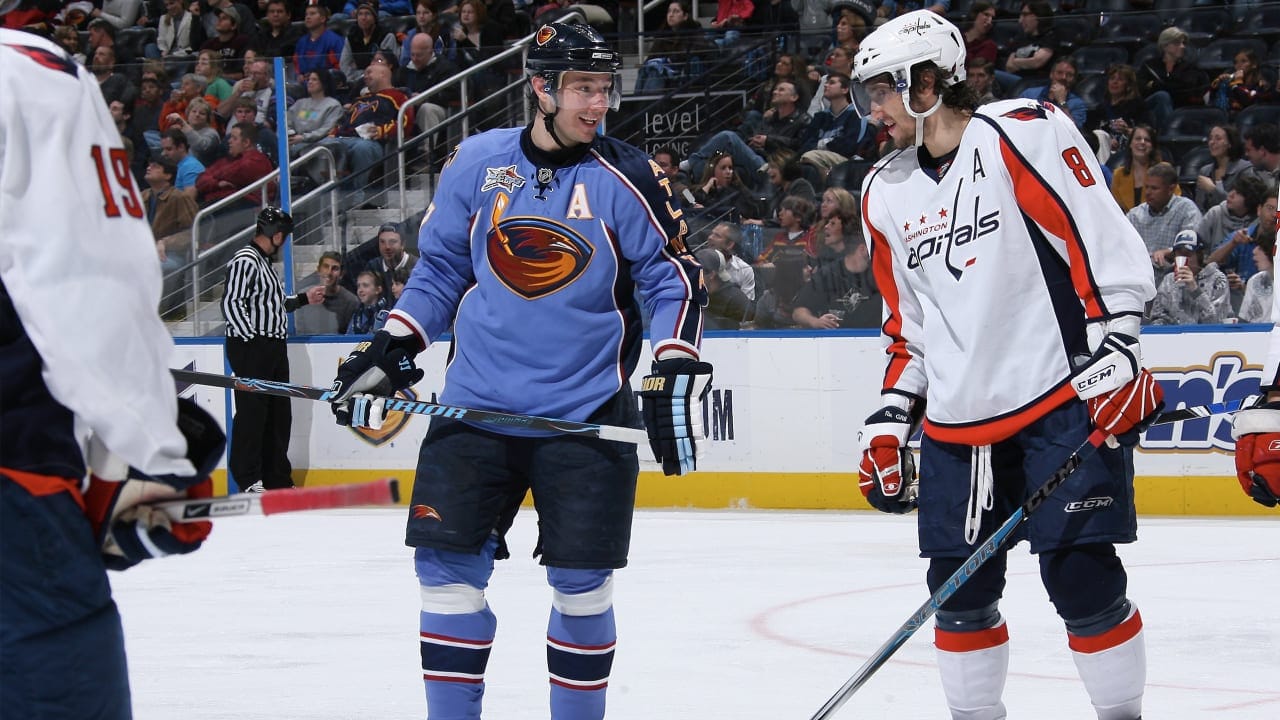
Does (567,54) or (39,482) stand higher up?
(567,54)

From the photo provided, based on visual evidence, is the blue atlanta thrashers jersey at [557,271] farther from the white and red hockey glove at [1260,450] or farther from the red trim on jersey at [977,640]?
the white and red hockey glove at [1260,450]

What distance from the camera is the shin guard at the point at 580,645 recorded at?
2939 millimetres

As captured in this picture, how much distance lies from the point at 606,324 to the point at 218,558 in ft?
10.7

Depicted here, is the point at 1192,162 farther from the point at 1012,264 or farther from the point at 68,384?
the point at 68,384

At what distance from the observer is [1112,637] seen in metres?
2.63

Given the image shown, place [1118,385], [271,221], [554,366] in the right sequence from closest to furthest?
[1118,385], [554,366], [271,221]

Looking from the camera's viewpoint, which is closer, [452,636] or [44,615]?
[44,615]

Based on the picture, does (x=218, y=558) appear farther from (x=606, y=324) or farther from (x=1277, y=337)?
(x=1277, y=337)

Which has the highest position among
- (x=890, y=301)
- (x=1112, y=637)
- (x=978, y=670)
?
(x=890, y=301)

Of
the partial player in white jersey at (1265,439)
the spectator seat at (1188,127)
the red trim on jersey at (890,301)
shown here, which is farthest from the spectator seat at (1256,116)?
the partial player in white jersey at (1265,439)

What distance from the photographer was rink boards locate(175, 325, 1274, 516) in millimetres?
6664

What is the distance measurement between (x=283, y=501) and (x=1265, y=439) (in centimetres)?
164

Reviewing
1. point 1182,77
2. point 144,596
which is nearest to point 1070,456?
point 144,596

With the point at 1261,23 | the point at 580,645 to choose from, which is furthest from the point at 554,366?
the point at 1261,23
